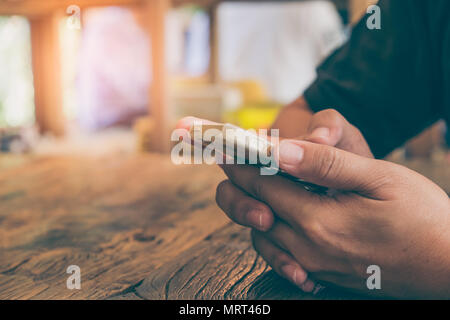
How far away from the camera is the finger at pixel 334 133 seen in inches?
17.3

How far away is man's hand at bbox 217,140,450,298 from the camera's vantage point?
14.1 inches

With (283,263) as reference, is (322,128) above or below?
above

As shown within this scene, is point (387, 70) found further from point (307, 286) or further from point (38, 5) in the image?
point (38, 5)

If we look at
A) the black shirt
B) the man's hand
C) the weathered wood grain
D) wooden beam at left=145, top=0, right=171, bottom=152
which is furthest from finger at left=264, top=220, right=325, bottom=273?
wooden beam at left=145, top=0, right=171, bottom=152

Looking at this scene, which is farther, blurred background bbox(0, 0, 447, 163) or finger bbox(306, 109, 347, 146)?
blurred background bbox(0, 0, 447, 163)

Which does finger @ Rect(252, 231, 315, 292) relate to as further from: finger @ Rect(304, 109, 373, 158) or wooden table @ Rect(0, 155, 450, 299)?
finger @ Rect(304, 109, 373, 158)

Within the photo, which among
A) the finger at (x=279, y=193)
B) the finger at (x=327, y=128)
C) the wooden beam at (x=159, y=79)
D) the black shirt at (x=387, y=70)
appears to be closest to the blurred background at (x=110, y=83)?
the wooden beam at (x=159, y=79)

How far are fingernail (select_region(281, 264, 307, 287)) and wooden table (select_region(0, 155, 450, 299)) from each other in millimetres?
13

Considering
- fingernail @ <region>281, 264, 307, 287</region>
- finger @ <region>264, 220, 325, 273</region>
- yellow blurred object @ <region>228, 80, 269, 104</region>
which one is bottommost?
fingernail @ <region>281, 264, 307, 287</region>

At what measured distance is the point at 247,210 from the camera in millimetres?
420

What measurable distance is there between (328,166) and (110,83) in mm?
2914

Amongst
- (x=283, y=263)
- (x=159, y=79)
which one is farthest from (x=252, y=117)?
(x=283, y=263)

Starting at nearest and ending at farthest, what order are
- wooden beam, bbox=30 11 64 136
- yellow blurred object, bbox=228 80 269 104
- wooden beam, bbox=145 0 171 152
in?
wooden beam, bbox=145 0 171 152
wooden beam, bbox=30 11 64 136
yellow blurred object, bbox=228 80 269 104
